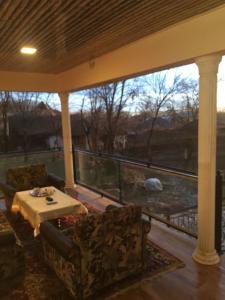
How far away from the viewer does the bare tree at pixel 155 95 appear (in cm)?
673

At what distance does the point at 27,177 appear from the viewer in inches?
204

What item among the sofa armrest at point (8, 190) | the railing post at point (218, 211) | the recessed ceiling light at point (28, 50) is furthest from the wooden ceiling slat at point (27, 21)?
the railing post at point (218, 211)

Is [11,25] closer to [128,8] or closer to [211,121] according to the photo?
[128,8]

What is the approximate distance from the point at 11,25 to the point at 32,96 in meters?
6.06

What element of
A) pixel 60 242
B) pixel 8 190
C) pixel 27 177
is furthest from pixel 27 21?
pixel 27 177

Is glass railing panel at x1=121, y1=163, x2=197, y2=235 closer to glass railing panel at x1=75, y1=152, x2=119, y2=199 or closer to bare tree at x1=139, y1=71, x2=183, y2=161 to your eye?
glass railing panel at x1=75, y1=152, x2=119, y2=199

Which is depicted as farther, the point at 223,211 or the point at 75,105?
the point at 75,105

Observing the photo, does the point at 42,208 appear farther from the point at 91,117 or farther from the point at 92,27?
the point at 91,117

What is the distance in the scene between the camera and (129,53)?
3826 millimetres

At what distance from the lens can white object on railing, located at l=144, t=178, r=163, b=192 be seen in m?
4.37

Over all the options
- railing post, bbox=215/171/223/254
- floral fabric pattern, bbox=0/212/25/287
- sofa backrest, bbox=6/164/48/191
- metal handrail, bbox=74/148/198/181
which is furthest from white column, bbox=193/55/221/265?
sofa backrest, bbox=6/164/48/191

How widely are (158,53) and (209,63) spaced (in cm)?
71

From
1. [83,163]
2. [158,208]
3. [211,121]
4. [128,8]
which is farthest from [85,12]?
[83,163]

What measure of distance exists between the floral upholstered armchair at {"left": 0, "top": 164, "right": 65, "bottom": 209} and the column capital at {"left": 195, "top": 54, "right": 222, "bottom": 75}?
124 inches
